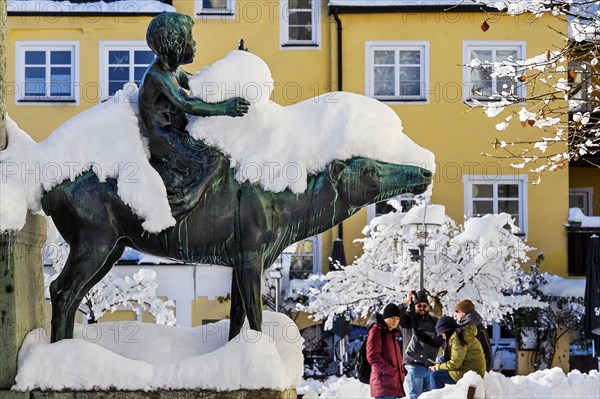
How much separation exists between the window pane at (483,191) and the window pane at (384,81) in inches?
115

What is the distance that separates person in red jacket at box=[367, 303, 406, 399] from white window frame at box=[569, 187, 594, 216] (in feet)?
70.8

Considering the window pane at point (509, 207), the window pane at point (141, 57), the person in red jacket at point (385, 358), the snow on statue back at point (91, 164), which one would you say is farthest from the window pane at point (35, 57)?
the snow on statue back at point (91, 164)

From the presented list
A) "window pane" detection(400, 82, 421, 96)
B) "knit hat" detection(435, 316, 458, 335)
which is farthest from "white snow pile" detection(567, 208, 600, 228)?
"knit hat" detection(435, 316, 458, 335)

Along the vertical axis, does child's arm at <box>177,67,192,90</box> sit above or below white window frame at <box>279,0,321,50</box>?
below

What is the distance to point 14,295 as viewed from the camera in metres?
6.20

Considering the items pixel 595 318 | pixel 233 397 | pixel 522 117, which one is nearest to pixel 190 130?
pixel 233 397

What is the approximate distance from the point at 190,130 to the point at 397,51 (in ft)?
75.7

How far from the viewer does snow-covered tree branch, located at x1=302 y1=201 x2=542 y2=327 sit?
80.4 feet

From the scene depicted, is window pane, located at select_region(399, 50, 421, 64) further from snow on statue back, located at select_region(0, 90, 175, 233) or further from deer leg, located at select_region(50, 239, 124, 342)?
deer leg, located at select_region(50, 239, 124, 342)

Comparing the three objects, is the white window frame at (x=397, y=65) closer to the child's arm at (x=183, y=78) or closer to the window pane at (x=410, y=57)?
the window pane at (x=410, y=57)

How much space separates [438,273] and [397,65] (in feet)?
20.5

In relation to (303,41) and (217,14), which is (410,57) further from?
(217,14)

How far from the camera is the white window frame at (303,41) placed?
29125 millimetres

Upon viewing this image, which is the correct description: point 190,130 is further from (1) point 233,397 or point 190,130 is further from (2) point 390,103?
(2) point 390,103
